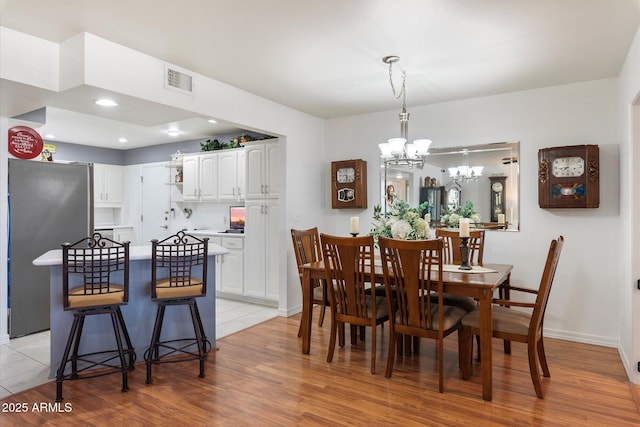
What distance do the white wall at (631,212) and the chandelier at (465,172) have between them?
133 centimetres

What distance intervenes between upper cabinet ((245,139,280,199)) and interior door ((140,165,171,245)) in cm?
A: 239

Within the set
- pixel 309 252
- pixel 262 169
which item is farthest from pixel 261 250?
pixel 309 252

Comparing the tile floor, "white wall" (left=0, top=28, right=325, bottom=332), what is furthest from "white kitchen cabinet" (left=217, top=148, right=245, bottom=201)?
the tile floor

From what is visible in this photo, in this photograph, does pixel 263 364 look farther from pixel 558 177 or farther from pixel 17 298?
pixel 558 177

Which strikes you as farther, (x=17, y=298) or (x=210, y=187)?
→ (x=210, y=187)

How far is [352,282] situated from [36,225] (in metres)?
3.32

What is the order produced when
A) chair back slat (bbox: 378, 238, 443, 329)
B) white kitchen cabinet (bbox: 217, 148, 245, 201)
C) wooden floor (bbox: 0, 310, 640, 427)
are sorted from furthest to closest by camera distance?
white kitchen cabinet (bbox: 217, 148, 245, 201) → chair back slat (bbox: 378, 238, 443, 329) → wooden floor (bbox: 0, 310, 640, 427)

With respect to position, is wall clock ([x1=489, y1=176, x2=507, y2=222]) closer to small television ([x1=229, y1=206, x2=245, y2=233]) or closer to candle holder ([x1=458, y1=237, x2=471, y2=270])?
candle holder ([x1=458, y1=237, x2=471, y2=270])

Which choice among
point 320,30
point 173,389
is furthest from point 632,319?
point 173,389

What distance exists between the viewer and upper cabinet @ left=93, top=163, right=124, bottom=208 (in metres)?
7.31

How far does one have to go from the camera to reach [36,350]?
3.54m

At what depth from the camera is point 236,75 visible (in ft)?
11.9

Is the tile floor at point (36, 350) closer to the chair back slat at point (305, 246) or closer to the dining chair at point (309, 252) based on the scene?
the dining chair at point (309, 252)

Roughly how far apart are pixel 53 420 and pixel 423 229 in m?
2.82
